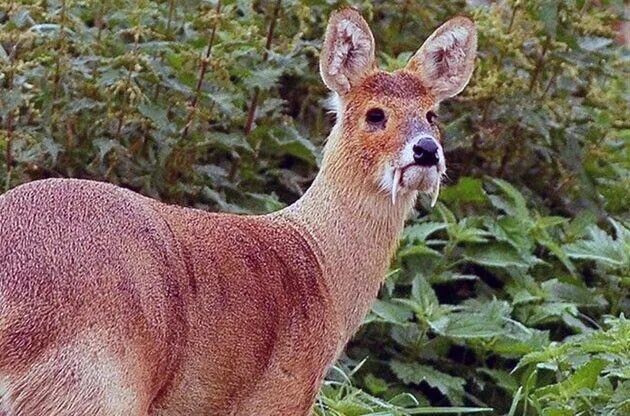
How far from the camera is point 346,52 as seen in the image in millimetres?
4668

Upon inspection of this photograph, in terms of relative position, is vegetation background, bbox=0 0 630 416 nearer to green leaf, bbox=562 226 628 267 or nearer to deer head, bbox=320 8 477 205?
green leaf, bbox=562 226 628 267

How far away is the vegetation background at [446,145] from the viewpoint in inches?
227

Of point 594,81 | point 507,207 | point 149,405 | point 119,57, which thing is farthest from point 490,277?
point 149,405

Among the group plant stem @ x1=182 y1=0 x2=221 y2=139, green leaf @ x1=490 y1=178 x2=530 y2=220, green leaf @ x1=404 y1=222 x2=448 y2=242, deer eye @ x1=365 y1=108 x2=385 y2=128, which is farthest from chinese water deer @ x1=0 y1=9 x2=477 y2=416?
green leaf @ x1=490 y1=178 x2=530 y2=220

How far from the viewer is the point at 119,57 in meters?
5.75

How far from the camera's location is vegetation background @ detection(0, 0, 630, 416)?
576 centimetres

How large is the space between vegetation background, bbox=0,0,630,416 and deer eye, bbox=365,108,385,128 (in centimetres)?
108

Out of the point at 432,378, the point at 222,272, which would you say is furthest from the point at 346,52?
the point at 432,378

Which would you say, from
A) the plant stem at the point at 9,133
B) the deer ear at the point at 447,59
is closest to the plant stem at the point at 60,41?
the plant stem at the point at 9,133

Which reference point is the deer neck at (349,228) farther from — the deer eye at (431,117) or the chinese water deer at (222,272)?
the deer eye at (431,117)

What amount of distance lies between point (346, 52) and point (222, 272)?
840mm

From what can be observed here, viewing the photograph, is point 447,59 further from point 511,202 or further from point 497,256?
point 511,202

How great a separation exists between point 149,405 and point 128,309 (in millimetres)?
275

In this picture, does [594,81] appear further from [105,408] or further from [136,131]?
[105,408]
